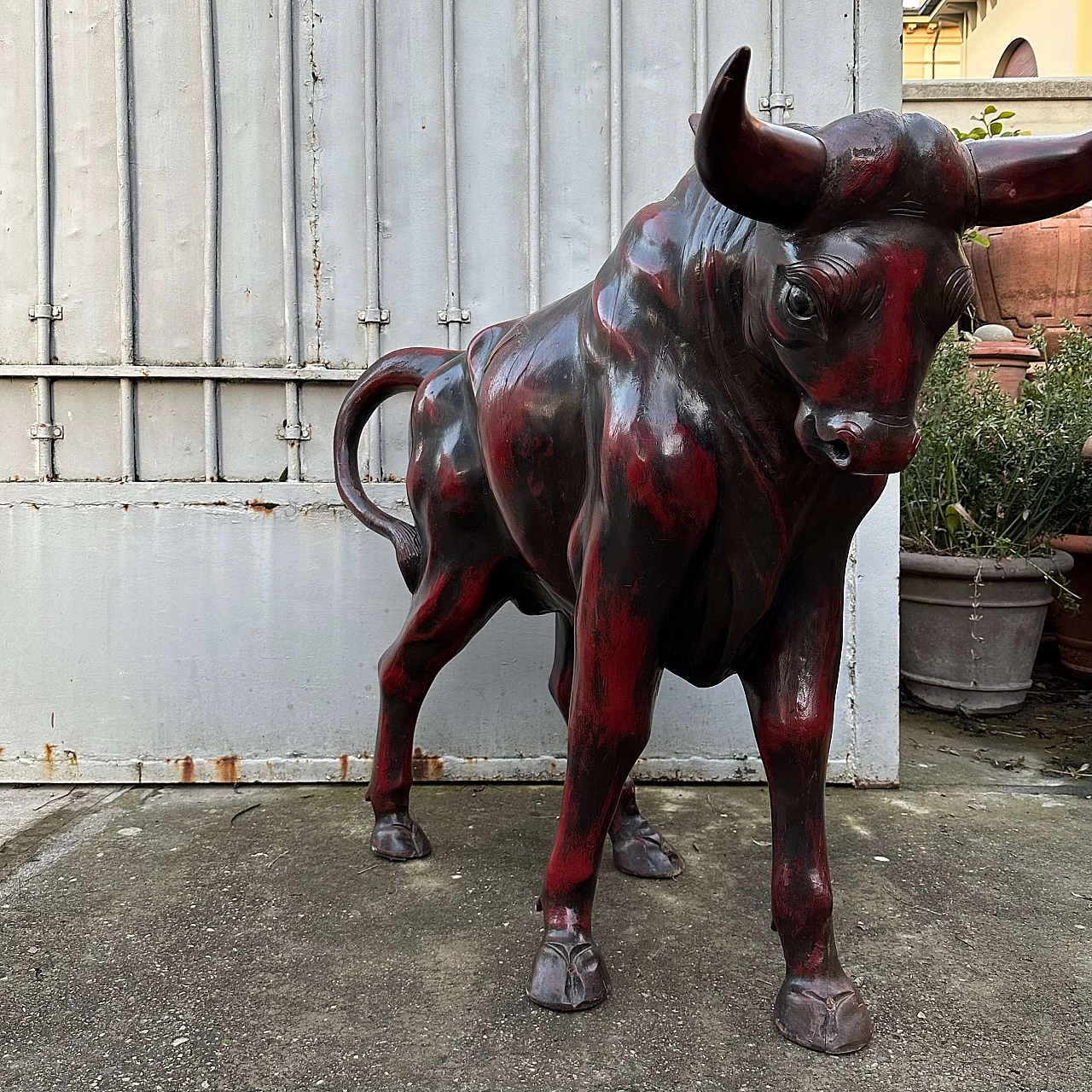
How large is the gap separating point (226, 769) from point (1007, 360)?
15.0ft

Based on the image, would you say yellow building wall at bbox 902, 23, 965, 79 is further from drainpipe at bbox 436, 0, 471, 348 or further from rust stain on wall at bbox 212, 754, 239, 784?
rust stain on wall at bbox 212, 754, 239, 784

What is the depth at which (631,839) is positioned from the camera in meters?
2.46

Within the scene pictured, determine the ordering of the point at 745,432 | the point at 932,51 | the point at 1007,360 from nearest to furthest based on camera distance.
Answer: the point at 745,432 → the point at 1007,360 → the point at 932,51

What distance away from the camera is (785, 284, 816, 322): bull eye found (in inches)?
53.1

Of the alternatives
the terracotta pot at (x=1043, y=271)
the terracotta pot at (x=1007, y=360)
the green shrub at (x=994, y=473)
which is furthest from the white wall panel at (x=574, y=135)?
the terracotta pot at (x=1043, y=271)

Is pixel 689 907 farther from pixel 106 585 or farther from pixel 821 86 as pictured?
pixel 821 86

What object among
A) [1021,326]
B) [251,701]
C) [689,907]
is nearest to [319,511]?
[251,701]

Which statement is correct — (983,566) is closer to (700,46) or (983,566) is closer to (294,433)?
(700,46)

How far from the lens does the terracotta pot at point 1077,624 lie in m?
4.39

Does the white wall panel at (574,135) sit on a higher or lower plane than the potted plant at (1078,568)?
higher

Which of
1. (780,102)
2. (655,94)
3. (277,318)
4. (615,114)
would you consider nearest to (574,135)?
(615,114)

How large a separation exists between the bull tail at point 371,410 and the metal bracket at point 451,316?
21.7 inches

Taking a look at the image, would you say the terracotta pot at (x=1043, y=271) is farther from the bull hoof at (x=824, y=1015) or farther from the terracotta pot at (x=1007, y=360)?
the bull hoof at (x=824, y=1015)

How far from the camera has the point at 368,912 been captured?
222cm
